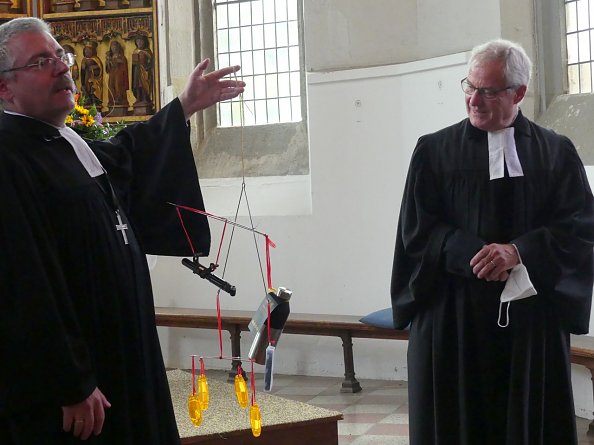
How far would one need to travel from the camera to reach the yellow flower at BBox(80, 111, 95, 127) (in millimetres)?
6637

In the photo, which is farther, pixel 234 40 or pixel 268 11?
pixel 234 40

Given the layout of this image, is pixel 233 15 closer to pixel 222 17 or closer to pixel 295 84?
pixel 222 17

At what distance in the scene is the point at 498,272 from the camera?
142 inches

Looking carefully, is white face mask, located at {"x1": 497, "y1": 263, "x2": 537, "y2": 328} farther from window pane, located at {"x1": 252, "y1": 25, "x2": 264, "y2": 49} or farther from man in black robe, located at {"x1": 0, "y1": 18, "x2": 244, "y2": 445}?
window pane, located at {"x1": 252, "y1": 25, "x2": 264, "y2": 49}

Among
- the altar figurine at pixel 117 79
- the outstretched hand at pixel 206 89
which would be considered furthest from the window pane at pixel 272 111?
the outstretched hand at pixel 206 89

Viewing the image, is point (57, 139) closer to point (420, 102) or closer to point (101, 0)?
point (420, 102)

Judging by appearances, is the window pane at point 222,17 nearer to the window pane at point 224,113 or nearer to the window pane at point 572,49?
the window pane at point 224,113

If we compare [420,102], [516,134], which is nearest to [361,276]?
[420,102]

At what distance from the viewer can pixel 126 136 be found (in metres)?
3.41

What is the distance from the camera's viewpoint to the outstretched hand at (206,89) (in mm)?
3303

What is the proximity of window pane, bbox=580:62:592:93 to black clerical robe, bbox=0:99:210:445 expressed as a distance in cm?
487

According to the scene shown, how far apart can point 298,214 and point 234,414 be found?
3438 millimetres

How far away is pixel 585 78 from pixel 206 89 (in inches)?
186

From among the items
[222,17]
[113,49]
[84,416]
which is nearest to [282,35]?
[222,17]
